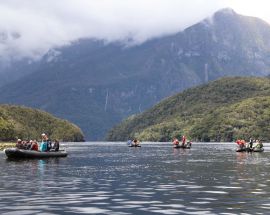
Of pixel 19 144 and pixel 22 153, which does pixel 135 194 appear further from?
pixel 19 144

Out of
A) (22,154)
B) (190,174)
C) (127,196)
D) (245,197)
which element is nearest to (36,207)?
(127,196)

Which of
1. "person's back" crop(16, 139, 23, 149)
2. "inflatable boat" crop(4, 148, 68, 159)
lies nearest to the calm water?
"inflatable boat" crop(4, 148, 68, 159)

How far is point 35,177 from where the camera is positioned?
61.9 m

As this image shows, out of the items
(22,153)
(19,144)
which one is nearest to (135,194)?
(22,153)

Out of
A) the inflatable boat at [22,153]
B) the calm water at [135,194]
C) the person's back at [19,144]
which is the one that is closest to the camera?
the calm water at [135,194]

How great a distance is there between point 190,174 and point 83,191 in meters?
22.3

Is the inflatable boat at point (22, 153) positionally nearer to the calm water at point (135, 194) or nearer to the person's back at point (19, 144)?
Answer: the person's back at point (19, 144)

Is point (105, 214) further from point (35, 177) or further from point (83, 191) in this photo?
point (35, 177)

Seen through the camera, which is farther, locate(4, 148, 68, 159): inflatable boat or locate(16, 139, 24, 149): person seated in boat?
locate(16, 139, 24, 149): person seated in boat

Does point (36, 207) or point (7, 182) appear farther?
point (7, 182)

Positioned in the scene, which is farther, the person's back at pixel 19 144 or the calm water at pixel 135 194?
the person's back at pixel 19 144

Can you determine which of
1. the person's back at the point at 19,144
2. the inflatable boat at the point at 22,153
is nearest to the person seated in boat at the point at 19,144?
the person's back at the point at 19,144

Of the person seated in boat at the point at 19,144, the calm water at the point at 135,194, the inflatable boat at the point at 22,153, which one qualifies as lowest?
the calm water at the point at 135,194

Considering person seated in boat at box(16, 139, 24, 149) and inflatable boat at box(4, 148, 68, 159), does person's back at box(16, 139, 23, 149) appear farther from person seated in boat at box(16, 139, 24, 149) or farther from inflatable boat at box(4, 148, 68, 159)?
inflatable boat at box(4, 148, 68, 159)
